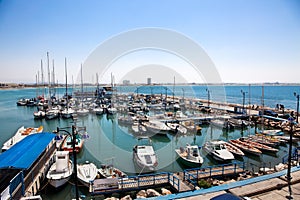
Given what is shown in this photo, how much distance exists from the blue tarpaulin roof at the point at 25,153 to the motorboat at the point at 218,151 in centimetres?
1310

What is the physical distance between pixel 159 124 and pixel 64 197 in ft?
52.9

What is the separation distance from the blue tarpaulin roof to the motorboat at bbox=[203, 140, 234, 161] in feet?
43.0

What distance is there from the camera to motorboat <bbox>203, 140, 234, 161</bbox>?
15587mm

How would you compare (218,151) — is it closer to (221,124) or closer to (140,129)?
(140,129)

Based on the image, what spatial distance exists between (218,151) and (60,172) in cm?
1219

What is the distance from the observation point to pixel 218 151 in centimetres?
1627

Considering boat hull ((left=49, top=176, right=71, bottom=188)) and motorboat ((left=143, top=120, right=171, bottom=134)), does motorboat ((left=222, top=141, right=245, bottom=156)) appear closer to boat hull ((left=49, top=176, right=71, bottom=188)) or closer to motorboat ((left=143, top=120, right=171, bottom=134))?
motorboat ((left=143, top=120, right=171, bottom=134))

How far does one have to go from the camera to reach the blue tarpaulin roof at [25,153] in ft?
33.7

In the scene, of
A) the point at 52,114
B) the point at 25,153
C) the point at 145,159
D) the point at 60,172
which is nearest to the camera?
the point at 25,153

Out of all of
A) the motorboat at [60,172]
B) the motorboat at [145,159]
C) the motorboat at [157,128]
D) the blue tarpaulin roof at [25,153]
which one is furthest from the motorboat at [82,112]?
the motorboat at [60,172]

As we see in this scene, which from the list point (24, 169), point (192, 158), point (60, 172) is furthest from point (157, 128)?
point (24, 169)

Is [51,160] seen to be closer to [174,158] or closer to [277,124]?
[174,158]

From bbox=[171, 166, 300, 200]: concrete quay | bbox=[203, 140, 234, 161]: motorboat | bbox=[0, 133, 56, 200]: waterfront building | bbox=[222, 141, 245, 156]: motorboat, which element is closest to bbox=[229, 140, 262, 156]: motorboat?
bbox=[222, 141, 245, 156]: motorboat

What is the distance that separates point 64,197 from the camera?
445 inches
